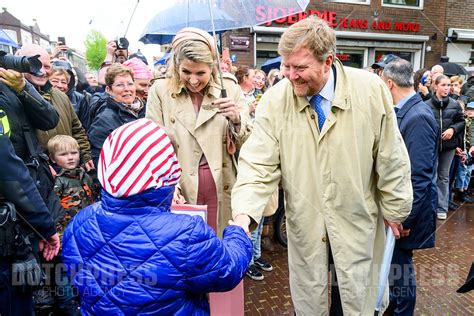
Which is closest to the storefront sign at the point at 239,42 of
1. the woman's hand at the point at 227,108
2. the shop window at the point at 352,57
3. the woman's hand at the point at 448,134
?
the shop window at the point at 352,57

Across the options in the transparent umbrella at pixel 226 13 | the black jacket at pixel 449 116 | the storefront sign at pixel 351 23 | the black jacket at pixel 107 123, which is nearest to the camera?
the transparent umbrella at pixel 226 13

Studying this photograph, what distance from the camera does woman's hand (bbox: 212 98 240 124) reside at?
7.62 ft

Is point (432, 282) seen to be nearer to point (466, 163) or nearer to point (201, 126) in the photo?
point (201, 126)

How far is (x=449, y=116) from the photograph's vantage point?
19.2ft

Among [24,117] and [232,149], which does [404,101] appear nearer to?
[232,149]

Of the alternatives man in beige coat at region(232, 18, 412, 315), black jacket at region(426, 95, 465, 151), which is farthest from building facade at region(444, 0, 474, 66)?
man in beige coat at region(232, 18, 412, 315)

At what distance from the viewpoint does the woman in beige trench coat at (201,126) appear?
242cm

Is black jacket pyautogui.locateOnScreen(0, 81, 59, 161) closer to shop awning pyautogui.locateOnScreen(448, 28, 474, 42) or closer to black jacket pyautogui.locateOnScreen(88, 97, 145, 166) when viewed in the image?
black jacket pyautogui.locateOnScreen(88, 97, 145, 166)

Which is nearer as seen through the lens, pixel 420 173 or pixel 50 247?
pixel 50 247

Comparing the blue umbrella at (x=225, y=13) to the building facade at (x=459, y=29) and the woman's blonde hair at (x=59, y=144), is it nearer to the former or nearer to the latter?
the woman's blonde hair at (x=59, y=144)

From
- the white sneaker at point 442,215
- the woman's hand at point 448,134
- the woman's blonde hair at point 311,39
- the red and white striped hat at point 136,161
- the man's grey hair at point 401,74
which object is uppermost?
the woman's blonde hair at point 311,39

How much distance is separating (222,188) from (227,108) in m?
0.55

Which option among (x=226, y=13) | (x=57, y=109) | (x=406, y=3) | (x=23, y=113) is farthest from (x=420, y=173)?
(x=406, y=3)

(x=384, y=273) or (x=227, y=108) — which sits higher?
(x=227, y=108)
